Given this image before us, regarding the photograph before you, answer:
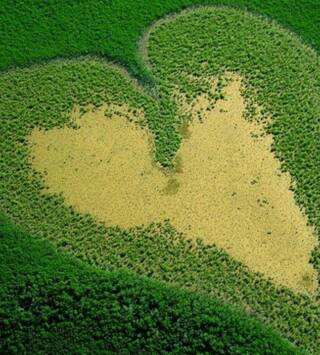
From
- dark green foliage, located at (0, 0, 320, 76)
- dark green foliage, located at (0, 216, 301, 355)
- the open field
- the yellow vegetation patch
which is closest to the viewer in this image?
dark green foliage, located at (0, 216, 301, 355)

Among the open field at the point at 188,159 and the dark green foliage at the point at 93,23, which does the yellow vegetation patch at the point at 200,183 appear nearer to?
the open field at the point at 188,159

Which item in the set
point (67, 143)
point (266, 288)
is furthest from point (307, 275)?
point (67, 143)

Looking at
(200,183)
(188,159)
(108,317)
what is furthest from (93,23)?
(108,317)

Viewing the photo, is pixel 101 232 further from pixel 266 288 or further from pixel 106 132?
pixel 266 288

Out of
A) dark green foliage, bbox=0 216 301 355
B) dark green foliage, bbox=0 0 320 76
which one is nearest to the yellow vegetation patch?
dark green foliage, bbox=0 216 301 355

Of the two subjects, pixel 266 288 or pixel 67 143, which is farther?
pixel 67 143

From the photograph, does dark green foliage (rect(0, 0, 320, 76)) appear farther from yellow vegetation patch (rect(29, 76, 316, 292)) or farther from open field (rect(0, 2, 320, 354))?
yellow vegetation patch (rect(29, 76, 316, 292))

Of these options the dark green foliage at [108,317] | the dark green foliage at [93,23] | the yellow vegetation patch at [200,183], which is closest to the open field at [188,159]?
the yellow vegetation patch at [200,183]

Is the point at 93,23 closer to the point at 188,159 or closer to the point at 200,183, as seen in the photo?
the point at 188,159
